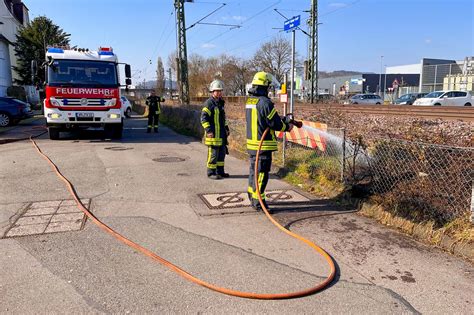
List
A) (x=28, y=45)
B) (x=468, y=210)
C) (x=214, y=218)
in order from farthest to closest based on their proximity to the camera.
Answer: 1. (x=28, y=45)
2. (x=214, y=218)
3. (x=468, y=210)

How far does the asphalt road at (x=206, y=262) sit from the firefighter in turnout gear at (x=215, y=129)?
1.14 m

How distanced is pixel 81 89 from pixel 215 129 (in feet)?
22.1

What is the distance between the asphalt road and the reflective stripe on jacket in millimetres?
1034

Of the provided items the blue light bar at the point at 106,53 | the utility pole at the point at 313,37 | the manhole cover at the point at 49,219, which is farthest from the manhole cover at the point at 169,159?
the utility pole at the point at 313,37

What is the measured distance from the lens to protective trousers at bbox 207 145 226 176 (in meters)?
7.81

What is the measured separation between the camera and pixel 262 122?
5.52m

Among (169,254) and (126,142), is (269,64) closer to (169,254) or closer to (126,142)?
(126,142)

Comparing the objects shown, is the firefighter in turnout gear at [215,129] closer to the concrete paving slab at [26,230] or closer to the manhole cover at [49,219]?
the manhole cover at [49,219]

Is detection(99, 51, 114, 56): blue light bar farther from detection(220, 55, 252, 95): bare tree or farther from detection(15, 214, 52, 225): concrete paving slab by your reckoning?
detection(220, 55, 252, 95): bare tree

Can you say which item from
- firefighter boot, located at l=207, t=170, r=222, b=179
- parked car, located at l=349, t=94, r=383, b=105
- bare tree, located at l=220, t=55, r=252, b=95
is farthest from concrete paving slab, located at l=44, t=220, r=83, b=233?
bare tree, located at l=220, t=55, r=252, b=95

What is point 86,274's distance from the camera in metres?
3.64

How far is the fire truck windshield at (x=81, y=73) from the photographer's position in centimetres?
1247

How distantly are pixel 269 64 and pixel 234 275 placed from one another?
67.4m

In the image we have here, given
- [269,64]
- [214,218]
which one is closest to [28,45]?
[269,64]
